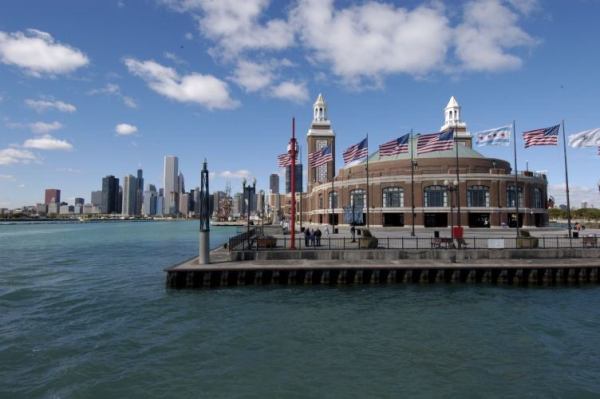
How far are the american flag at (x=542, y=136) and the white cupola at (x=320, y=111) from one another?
302 feet

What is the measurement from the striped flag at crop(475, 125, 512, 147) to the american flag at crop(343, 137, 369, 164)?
11542mm

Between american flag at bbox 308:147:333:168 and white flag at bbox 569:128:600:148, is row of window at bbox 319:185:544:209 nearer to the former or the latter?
american flag at bbox 308:147:333:168

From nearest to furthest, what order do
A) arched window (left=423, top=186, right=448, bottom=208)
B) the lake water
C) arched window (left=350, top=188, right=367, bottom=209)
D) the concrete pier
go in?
the lake water, the concrete pier, arched window (left=423, top=186, right=448, bottom=208), arched window (left=350, top=188, right=367, bottom=209)

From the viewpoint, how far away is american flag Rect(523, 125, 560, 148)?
3828cm

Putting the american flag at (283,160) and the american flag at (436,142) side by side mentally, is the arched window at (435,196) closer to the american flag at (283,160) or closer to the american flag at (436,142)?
the american flag at (436,142)

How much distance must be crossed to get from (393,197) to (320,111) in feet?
202

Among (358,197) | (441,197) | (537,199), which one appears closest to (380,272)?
(441,197)

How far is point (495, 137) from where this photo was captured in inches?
1581

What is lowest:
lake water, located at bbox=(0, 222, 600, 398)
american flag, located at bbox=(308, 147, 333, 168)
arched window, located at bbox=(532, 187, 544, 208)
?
lake water, located at bbox=(0, 222, 600, 398)

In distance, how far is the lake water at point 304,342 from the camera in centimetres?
1257

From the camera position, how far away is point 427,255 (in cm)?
3186

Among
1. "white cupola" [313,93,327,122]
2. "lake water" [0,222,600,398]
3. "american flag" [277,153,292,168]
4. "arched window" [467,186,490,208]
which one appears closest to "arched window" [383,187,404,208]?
"arched window" [467,186,490,208]

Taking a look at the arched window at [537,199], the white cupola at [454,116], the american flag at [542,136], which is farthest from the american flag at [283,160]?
the white cupola at [454,116]

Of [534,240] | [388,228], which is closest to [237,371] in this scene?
[534,240]
